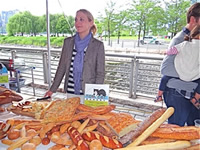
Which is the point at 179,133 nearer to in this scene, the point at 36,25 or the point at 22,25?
the point at 36,25

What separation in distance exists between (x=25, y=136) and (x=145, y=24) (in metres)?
3.59

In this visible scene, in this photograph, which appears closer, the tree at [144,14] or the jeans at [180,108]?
the jeans at [180,108]

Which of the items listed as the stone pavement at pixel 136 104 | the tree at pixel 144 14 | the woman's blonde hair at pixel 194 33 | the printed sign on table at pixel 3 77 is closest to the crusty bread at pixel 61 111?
the printed sign on table at pixel 3 77

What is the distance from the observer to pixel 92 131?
0.79m

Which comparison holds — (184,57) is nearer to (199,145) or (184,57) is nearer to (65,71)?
(199,145)

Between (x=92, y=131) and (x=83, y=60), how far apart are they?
81cm

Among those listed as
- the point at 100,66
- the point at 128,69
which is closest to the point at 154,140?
the point at 100,66

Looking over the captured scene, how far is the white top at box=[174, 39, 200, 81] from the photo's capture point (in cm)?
136

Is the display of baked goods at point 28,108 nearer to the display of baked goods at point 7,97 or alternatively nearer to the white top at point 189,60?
the display of baked goods at point 7,97

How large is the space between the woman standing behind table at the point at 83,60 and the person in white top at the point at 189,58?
0.61 metres

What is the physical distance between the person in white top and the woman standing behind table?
609 mm

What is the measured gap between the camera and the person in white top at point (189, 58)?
1.35 metres

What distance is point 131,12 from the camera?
3998 mm

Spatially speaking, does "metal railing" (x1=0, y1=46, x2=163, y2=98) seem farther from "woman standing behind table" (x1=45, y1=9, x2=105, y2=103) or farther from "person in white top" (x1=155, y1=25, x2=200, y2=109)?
"woman standing behind table" (x1=45, y1=9, x2=105, y2=103)
